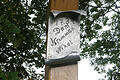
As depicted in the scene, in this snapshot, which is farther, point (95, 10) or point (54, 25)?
point (95, 10)

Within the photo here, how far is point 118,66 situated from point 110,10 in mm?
1631

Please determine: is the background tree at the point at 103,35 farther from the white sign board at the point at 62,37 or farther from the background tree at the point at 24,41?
the white sign board at the point at 62,37

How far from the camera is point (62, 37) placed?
5.06ft

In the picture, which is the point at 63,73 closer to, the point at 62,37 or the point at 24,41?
the point at 62,37

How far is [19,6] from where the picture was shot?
608 centimetres

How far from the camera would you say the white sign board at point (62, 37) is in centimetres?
150

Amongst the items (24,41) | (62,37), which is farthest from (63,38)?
(24,41)

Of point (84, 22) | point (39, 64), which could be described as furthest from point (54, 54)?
point (84, 22)

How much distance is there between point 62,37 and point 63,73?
21 centimetres

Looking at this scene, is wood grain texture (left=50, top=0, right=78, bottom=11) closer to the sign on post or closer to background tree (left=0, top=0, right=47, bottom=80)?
the sign on post

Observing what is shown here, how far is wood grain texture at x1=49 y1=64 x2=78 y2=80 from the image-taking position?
A: 1.47 m

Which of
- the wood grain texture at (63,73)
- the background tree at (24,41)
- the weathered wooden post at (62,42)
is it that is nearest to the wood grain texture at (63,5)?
the weathered wooden post at (62,42)

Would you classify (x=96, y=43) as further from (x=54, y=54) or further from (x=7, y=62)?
(x=54, y=54)

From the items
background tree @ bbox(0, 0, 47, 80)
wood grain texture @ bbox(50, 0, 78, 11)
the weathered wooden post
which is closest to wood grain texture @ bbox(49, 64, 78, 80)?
the weathered wooden post
